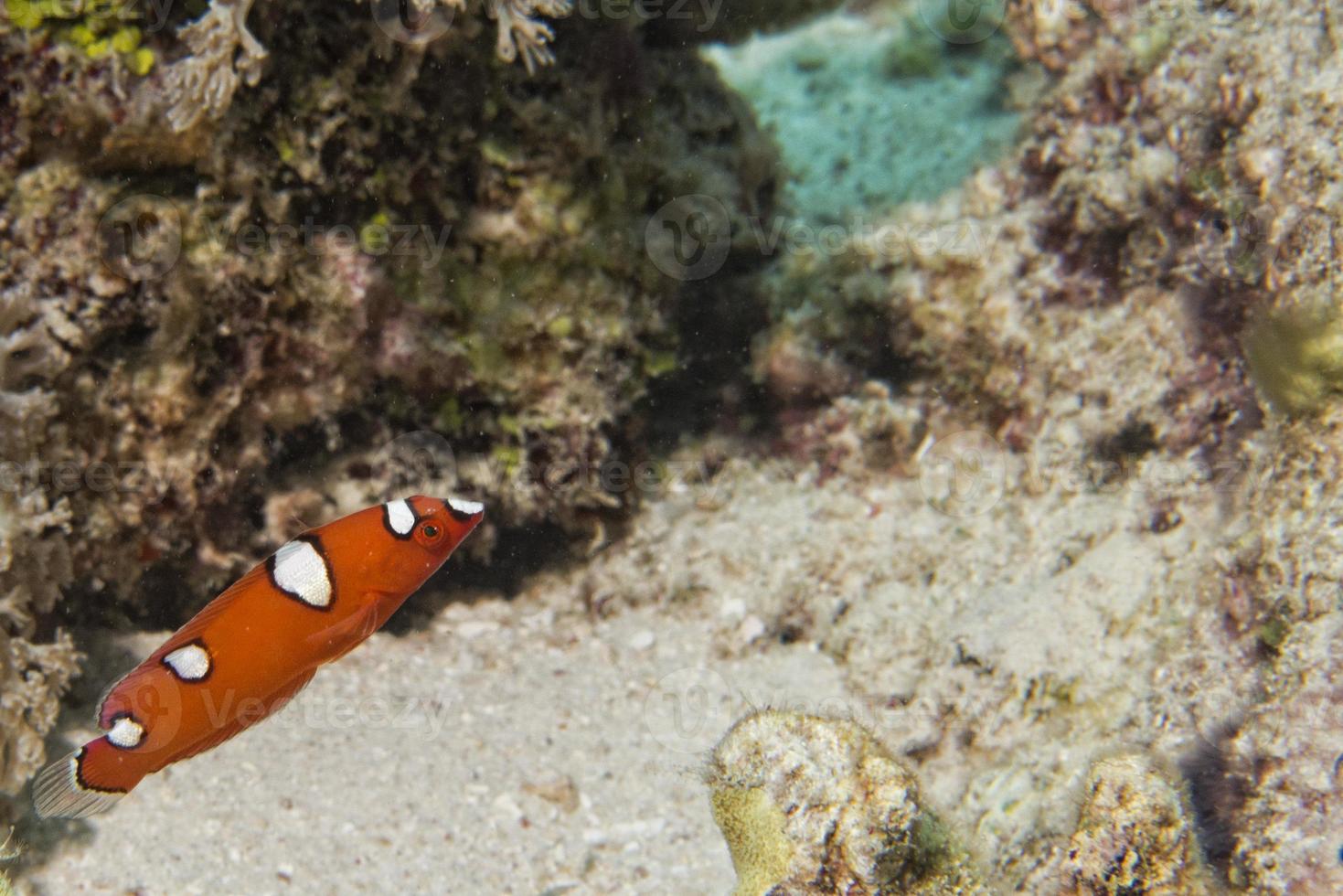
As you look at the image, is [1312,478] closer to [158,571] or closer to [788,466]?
[788,466]

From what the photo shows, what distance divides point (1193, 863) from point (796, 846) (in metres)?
1.16

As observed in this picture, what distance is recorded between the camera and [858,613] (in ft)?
14.1

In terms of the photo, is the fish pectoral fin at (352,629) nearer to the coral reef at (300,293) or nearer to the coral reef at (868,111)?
the coral reef at (300,293)

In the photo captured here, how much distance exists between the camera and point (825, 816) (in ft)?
7.96
